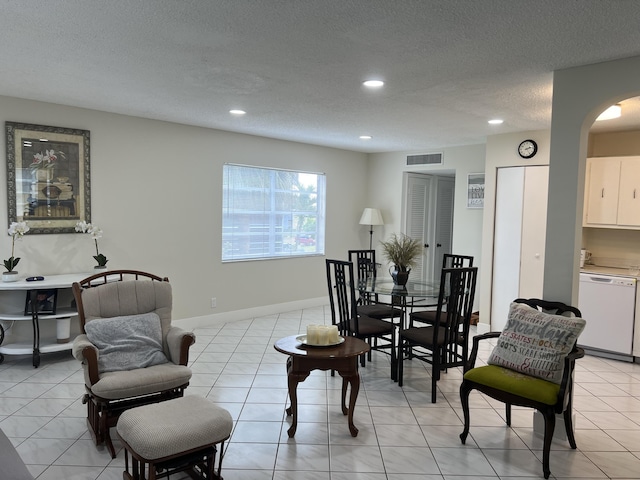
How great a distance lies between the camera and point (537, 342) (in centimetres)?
295

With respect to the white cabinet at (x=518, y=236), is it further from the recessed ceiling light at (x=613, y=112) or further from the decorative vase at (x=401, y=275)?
the decorative vase at (x=401, y=275)

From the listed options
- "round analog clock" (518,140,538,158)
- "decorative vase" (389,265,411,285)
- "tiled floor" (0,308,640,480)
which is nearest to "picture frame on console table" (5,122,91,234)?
"tiled floor" (0,308,640,480)

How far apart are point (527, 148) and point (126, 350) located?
15.1 feet

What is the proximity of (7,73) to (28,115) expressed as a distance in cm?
99

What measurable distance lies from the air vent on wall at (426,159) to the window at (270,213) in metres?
1.37

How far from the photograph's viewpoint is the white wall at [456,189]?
6.58 m

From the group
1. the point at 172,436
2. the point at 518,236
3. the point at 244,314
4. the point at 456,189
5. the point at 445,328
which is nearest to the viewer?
the point at 172,436

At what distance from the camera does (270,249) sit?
22.1 feet

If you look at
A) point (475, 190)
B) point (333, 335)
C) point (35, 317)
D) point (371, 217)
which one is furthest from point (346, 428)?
point (371, 217)

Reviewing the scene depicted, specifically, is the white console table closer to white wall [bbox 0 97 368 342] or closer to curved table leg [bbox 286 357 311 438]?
white wall [bbox 0 97 368 342]

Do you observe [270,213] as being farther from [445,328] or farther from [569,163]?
[569,163]

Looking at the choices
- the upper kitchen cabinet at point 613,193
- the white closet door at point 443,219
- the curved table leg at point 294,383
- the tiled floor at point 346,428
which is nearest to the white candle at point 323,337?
the curved table leg at point 294,383

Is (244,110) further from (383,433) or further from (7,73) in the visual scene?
(383,433)

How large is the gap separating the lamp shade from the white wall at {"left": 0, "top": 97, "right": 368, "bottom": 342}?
3.34ft
